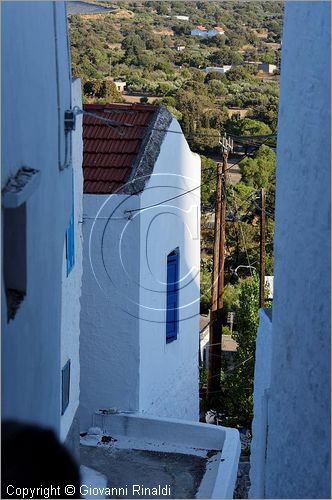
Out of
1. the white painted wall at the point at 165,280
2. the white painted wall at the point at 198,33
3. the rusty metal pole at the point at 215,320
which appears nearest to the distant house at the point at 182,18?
the white painted wall at the point at 198,33

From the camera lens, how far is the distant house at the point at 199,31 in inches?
2506

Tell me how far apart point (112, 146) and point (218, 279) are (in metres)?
6.42

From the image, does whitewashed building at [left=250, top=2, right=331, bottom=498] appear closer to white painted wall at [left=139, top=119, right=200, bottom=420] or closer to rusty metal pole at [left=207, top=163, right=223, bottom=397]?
white painted wall at [left=139, top=119, right=200, bottom=420]

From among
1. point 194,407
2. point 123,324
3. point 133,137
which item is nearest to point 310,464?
point 123,324

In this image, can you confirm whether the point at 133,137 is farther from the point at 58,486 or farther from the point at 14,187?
the point at 58,486

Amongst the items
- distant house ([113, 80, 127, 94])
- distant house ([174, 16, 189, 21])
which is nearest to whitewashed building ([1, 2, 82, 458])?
distant house ([113, 80, 127, 94])

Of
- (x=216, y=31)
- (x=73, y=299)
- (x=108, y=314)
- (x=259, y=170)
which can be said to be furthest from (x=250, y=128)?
(x=73, y=299)

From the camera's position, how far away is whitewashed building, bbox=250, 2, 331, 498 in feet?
22.2

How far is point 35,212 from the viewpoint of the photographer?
6.51 metres

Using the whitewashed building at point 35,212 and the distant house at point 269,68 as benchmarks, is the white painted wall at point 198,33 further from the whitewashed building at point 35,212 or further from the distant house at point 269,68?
the whitewashed building at point 35,212

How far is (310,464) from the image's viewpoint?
6.96 metres

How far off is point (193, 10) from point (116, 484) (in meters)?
63.8

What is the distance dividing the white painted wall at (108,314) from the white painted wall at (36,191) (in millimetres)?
2955

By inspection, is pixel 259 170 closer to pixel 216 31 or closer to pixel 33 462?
pixel 216 31
